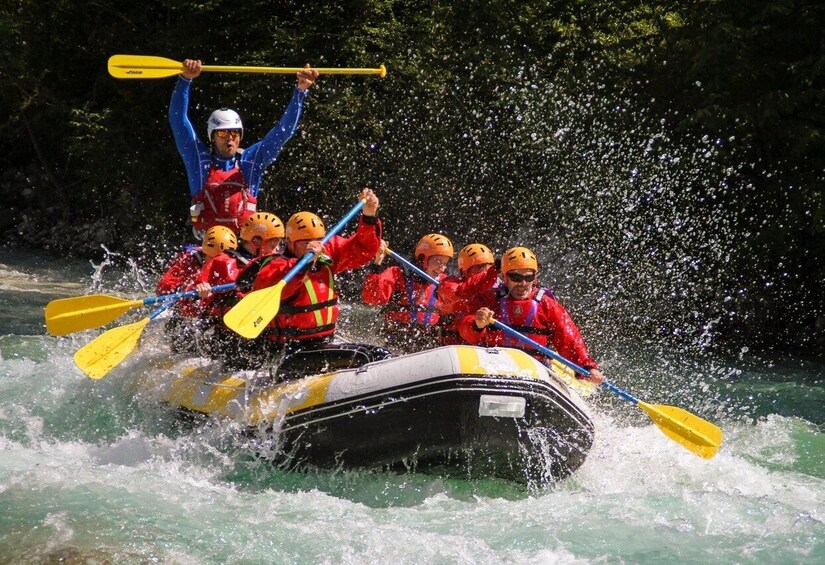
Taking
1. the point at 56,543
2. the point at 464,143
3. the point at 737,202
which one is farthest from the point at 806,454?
the point at 464,143

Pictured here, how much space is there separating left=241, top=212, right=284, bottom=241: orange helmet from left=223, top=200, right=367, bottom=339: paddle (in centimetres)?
106

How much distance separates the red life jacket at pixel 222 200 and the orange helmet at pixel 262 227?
0.50m

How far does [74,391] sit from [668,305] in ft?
21.3

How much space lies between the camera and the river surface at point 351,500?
4785mm

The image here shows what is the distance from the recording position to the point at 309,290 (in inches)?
246

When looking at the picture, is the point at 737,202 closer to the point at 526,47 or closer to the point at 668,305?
the point at 668,305

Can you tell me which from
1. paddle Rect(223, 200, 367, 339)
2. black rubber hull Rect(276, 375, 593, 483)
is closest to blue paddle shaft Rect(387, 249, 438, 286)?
paddle Rect(223, 200, 367, 339)

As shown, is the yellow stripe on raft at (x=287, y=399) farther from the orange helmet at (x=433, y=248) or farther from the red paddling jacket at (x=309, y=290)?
the orange helmet at (x=433, y=248)

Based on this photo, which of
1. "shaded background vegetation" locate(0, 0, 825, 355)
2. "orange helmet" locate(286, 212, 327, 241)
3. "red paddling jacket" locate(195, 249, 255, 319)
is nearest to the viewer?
"orange helmet" locate(286, 212, 327, 241)

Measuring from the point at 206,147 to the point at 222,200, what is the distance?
433mm

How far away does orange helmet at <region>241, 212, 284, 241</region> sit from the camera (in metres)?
7.11

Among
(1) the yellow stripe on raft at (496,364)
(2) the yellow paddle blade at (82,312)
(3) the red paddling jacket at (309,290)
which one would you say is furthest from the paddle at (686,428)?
(2) the yellow paddle blade at (82,312)

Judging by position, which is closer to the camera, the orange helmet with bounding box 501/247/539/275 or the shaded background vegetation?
the orange helmet with bounding box 501/247/539/275

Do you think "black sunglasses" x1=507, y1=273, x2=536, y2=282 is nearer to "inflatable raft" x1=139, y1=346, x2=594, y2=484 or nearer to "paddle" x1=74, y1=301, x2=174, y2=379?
"inflatable raft" x1=139, y1=346, x2=594, y2=484
